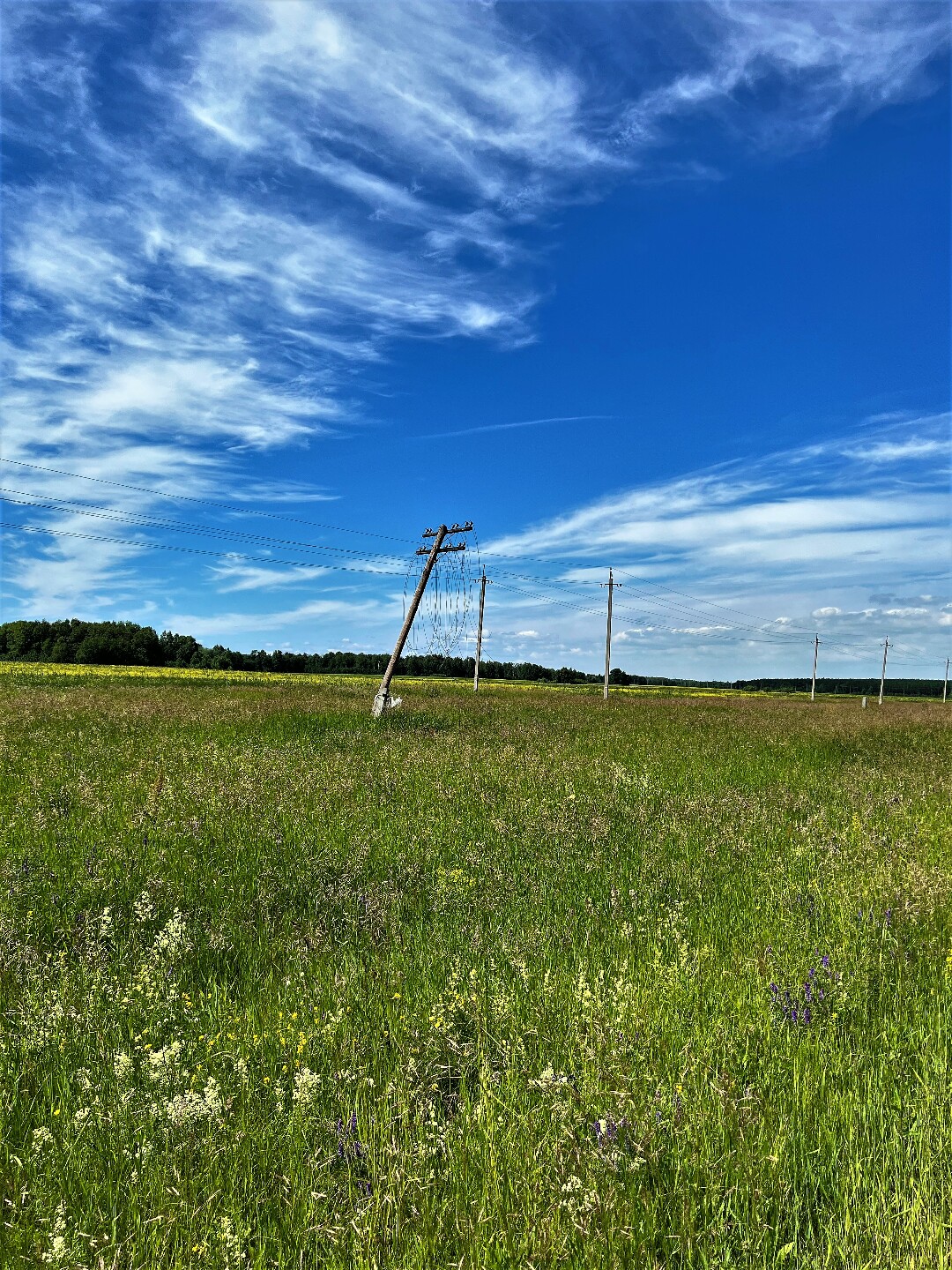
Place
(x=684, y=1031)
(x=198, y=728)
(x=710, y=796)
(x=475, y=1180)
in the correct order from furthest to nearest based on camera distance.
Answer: (x=198, y=728), (x=710, y=796), (x=684, y=1031), (x=475, y=1180)

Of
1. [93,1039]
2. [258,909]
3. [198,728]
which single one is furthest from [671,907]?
[198,728]

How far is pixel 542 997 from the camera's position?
3.27 m

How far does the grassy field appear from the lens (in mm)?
2074

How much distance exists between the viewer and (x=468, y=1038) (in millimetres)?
3088

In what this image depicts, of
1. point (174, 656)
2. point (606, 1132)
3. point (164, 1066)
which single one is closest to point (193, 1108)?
point (164, 1066)

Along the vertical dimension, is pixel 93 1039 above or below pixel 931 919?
below

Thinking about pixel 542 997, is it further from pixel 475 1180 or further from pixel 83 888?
pixel 83 888

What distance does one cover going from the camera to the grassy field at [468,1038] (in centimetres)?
207

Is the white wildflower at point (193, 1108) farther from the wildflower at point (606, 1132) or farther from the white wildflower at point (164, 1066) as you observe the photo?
the wildflower at point (606, 1132)

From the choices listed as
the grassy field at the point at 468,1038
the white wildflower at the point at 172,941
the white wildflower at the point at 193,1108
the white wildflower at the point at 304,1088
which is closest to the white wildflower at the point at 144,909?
the grassy field at the point at 468,1038

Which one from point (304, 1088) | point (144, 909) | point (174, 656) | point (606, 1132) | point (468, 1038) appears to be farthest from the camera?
point (174, 656)

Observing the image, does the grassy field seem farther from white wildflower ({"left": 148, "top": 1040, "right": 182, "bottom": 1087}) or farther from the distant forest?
the distant forest

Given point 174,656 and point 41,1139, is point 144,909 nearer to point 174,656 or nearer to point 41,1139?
point 41,1139

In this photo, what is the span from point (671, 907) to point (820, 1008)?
1.63 m
